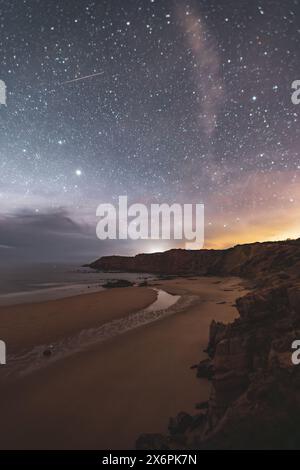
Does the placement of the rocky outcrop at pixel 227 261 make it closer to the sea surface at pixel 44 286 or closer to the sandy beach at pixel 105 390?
the sandy beach at pixel 105 390

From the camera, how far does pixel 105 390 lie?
6.81 m

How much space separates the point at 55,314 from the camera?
16625 millimetres

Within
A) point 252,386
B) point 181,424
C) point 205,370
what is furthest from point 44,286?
point 252,386

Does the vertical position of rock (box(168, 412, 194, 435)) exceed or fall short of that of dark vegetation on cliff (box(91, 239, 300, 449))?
it falls short

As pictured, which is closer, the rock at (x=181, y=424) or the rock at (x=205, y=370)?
the rock at (x=181, y=424)

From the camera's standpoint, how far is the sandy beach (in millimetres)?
5156

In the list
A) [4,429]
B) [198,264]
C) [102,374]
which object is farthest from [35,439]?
[198,264]

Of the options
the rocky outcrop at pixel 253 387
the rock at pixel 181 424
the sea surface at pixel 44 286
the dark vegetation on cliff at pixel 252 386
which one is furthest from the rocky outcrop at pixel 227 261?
the sea surface at pixel 44 286

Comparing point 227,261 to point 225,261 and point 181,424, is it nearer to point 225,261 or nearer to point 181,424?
point 225,261

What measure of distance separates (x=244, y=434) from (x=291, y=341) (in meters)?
2.36

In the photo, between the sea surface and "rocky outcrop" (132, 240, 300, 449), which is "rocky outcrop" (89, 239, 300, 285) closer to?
"rocky outcrop" (132, 240, 300, 449)

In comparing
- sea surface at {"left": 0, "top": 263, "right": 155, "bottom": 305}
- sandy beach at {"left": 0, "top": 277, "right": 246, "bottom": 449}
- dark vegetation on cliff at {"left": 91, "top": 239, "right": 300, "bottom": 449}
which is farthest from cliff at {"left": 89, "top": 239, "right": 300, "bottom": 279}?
sea surface at {"left": 0, "top": 263, "right": 155, "bottom": 305}

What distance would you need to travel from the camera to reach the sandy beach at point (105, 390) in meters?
5.16
